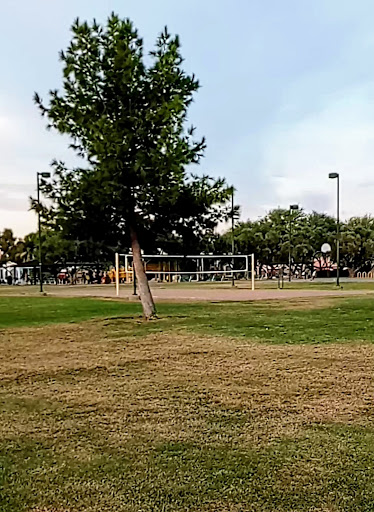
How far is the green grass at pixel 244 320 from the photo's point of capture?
8.55m

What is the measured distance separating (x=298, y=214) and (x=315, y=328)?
41.8 m

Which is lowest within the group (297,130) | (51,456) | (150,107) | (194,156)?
(51,456)

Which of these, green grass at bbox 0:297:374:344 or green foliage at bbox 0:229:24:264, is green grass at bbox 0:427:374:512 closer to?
→ green grass at bbox 0:297:374:344

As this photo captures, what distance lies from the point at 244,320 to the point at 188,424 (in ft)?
23.0

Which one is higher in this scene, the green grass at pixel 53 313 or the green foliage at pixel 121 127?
the green foliage at pixel 121 127

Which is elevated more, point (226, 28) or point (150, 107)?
point (226, 28)

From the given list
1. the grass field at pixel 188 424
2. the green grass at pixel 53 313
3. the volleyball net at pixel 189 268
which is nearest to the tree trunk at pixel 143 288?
the green grass at pixel 53 313

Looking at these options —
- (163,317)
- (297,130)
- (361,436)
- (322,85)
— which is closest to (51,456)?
(361,436)

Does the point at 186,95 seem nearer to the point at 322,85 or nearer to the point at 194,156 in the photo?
the point at 194,156

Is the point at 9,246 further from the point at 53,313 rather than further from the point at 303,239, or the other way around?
the point at 53,313

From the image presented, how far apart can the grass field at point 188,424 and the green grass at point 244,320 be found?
0.44m

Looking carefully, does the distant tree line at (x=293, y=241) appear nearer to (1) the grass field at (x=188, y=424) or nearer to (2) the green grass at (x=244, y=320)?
(2) the green grass at (x=244, y=320)

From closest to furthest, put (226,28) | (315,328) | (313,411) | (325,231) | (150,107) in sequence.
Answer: (313,411) < (315,328) < (150,107) < (226,28) < (325,231)

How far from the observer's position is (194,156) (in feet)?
37.5
